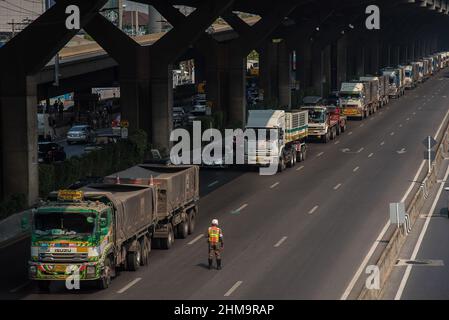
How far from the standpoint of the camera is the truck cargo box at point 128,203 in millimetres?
30469

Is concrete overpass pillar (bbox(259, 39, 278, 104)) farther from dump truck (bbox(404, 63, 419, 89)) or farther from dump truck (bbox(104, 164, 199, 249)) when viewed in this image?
dump truck (bbox(104, 164, 199, 249))

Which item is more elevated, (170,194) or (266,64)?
(266,64)

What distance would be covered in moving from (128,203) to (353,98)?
62659 mm

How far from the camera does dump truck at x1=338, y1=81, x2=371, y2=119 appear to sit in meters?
90.9

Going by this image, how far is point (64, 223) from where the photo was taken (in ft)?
96.1

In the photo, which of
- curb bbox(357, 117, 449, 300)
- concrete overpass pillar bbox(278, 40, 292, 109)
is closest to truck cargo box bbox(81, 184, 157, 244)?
curb bbox(357, 117, 449, 300)

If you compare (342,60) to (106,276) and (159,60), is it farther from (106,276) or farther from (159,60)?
(106,276)

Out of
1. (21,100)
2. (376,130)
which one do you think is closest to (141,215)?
(21,100)

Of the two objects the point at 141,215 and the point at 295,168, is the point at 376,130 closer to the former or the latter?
the point at 295,168

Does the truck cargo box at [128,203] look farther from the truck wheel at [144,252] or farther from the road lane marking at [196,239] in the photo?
the road lane marking at [196,239]

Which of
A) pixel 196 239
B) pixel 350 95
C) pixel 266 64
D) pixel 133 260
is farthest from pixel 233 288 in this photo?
pixel 266 64

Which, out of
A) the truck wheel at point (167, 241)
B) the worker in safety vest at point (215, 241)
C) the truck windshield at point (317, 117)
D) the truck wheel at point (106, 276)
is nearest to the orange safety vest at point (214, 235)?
the worker in safety vest at point (215, 241)

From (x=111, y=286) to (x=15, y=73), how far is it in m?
17.1

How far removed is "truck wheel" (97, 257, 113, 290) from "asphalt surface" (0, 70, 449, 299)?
0.81 feet
